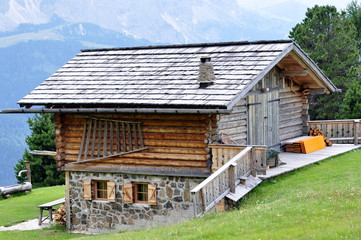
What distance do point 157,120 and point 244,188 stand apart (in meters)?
4.19

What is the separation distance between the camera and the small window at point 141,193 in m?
22.5

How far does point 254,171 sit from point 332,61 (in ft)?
82.7

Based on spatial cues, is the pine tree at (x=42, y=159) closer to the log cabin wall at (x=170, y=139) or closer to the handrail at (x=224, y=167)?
the log cabin wall at (x=170, y=139)

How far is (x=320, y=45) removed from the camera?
43.3 metres

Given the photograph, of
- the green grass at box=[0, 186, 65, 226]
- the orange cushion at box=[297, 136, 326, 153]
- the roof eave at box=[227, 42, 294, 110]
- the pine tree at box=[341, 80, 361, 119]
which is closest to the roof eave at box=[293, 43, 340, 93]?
the roof eave at box=[227, 42, 294, 110]

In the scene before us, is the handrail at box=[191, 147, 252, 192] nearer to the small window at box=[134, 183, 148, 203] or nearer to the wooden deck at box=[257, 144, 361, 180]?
the wooden deck at box=[257, 144, 361, 180]

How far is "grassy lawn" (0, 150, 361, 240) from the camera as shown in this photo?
1270 centimetres

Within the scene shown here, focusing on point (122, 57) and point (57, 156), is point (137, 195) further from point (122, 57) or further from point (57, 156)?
point (122, 57)

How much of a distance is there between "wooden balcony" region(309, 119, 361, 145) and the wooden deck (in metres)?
0.68

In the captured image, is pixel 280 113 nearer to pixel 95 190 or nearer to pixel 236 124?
pixel 236 124

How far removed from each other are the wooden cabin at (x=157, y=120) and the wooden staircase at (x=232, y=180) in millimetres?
117

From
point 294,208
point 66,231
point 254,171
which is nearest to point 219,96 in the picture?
point 254,171

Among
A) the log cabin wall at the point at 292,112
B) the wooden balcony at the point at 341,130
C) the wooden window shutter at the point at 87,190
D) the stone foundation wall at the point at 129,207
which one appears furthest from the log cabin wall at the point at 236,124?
the wooden balcony at the point at 341,130

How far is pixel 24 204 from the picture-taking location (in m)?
31.9
